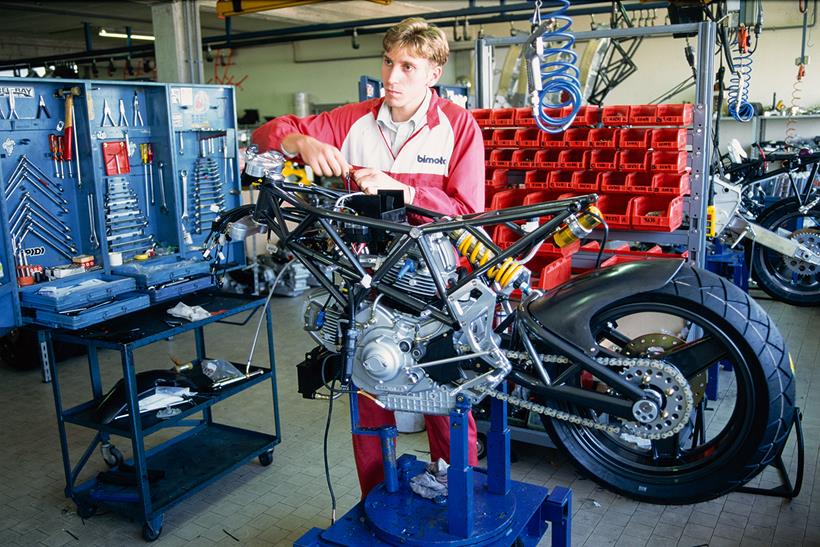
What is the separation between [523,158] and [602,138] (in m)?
0.40

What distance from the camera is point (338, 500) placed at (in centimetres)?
300

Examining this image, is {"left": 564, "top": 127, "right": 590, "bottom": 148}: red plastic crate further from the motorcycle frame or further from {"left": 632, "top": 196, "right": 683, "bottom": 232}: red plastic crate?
the motorcycle frame

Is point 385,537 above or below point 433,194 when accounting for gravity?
below

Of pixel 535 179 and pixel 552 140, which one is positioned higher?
pixel 552 140

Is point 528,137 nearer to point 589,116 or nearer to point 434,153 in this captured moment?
point 589,116

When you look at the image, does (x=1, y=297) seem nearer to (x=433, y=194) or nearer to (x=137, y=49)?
(x=433, y=194)

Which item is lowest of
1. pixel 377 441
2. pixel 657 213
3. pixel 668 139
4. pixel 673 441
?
pixel 377 441

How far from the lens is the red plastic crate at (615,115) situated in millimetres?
3348

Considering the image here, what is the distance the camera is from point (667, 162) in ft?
10.6

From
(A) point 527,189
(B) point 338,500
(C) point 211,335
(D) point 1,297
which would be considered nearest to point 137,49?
(C) point 211,335

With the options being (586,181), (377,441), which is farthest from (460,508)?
(586,181)

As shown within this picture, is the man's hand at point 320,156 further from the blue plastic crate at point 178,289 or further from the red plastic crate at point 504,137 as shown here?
the red plastic crate at point 504,137

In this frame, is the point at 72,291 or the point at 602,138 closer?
the point at 72,291

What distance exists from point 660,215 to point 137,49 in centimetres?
846
